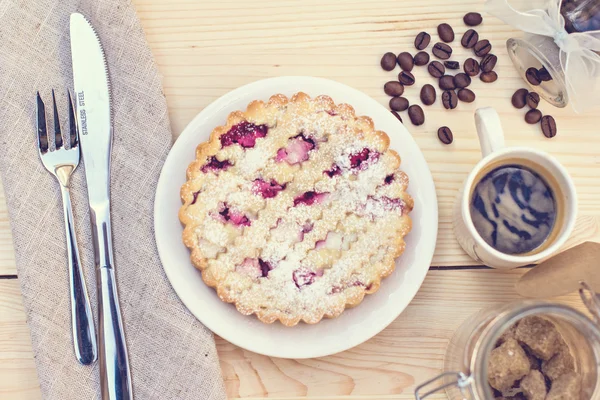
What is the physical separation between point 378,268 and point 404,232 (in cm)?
9

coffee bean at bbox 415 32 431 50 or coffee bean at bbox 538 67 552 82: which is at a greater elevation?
coffee bean at bbox 415 32 431 50

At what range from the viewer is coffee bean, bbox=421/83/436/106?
1416 mm

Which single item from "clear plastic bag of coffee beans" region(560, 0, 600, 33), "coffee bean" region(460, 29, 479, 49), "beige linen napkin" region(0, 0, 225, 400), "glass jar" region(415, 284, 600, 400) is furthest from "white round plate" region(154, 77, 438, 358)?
"clear plastic bag of coffee beans" region(560, 0, 600, 33)

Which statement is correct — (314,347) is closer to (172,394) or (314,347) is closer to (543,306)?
(172,394)

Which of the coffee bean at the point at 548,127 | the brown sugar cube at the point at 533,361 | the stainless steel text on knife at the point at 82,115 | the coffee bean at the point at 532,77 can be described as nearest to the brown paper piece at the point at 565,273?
the brown sugar cube at the point at 533,361

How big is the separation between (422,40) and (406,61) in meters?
0.06

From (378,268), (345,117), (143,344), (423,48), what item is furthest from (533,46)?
(143,344)

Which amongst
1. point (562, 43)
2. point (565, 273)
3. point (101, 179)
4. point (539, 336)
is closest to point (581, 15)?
point (562, 43)

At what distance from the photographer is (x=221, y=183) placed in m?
1.29

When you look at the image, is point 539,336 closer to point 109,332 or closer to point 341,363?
point 341,363

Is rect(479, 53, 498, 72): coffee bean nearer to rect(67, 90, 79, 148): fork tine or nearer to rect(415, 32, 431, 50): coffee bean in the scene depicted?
rect(415, 32, 431, 50): coffee bean

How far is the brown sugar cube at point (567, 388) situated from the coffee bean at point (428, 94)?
2.01 ft

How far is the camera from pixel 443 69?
144 centimetres

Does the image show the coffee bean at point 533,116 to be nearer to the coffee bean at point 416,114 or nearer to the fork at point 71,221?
the coffee bean at point 416,114
